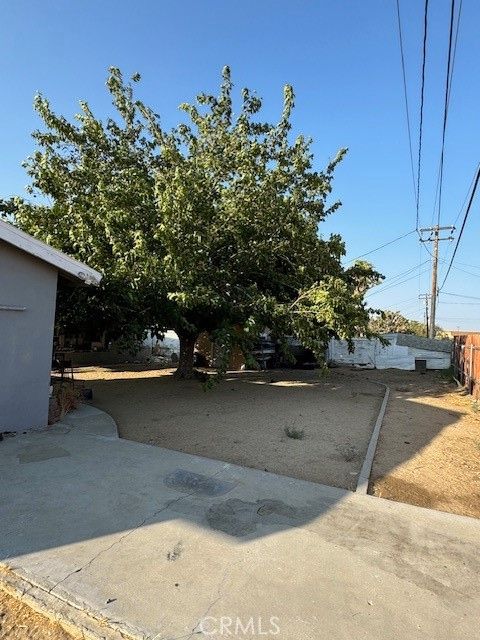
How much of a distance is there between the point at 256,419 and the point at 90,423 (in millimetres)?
3346

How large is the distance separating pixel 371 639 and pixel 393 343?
2084cm

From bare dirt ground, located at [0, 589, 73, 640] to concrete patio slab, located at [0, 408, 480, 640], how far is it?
0.46 feet

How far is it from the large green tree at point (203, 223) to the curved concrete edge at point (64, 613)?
606cm

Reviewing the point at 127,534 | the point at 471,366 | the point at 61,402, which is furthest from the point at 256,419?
the point at 471,366

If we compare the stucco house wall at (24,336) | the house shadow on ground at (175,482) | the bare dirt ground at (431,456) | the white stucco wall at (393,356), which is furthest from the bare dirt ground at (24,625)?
the white stucco wall at (393,356)

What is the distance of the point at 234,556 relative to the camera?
310 cm

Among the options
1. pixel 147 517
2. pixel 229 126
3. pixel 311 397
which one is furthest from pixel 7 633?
pixel 229 126

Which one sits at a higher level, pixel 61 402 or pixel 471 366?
pixel 471 366

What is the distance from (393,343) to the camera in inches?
851

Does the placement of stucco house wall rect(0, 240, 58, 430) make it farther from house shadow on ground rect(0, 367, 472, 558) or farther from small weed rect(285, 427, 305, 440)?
small weed rect(285, 427, 305, 440)

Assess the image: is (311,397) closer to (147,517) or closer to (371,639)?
(147,517)

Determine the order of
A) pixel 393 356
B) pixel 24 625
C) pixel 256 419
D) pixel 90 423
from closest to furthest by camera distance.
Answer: pixel 24 625 < pixel 90 423 < pixel 256 419 < pixel 393 356

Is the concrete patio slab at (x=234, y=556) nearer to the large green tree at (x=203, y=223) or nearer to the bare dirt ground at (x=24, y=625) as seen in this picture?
the bare dirt ground at (x=24, y=625)

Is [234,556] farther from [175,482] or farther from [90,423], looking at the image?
[90,423]
